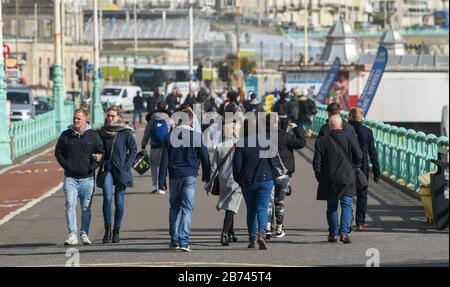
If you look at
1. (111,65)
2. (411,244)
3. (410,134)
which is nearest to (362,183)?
(411,244)

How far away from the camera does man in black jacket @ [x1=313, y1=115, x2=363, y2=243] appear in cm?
1742

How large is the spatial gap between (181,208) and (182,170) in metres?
0.43

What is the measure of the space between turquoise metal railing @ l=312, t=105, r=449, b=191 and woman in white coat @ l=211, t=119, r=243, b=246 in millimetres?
5357

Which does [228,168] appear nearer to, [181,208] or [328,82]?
[181,208]

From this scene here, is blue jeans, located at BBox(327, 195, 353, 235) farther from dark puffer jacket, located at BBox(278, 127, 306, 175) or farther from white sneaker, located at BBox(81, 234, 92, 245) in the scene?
white sneaker, located at BBox(81, 234, 92, 245)

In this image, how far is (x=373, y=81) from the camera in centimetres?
4475

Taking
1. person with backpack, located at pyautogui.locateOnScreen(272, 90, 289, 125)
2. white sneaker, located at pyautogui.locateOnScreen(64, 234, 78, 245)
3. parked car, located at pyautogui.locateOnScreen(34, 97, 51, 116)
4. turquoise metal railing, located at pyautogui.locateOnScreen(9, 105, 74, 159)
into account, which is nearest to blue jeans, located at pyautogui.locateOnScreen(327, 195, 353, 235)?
person with backpack, located at pyautogui.locateOnScreen(272, 90, 289, 125)

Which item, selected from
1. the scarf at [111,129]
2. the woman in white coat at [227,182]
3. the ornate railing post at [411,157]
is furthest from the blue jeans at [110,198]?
the ornate railing post at [411,157]

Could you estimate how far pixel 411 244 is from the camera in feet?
55.4

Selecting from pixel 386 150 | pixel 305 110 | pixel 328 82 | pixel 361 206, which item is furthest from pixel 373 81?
pixel 361 206

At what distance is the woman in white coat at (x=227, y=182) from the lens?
17406 millimetres
